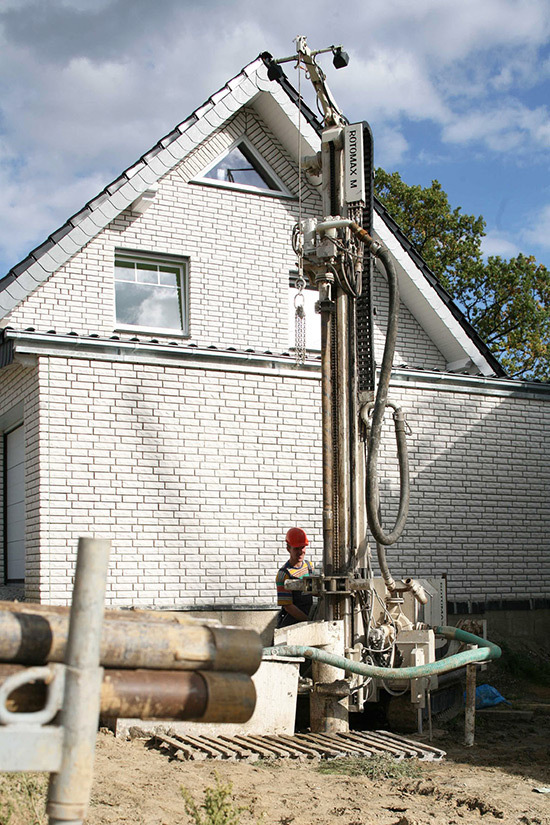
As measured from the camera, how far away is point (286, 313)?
505 inches

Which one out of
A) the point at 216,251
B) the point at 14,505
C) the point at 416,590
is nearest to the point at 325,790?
the point at 416,590

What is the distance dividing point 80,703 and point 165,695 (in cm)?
31

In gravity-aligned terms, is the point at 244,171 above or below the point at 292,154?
below

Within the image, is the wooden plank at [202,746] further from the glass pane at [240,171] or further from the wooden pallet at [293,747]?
the glass pane at [240,171]

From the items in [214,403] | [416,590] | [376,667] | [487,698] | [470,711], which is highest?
[214,403]

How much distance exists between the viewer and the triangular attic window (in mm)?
13055

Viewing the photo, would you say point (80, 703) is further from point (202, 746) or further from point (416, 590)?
point (416, 590)

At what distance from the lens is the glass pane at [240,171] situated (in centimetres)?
1311

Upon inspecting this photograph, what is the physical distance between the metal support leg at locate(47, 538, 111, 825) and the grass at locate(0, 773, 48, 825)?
89.7 inches

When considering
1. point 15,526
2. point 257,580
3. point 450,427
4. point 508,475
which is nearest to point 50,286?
point 15,526

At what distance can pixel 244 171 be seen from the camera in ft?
43.7

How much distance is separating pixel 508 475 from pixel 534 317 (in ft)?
56.9

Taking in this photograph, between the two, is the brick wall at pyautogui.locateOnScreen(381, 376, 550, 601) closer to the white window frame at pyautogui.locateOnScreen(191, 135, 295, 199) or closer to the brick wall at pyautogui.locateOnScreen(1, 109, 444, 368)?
the brick wall at pyautogui.locateOnScreen(1, 109, 444, 368)

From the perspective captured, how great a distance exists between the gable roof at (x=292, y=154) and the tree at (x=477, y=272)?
49.2 ft
